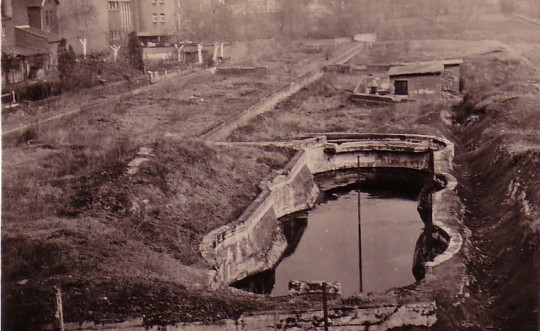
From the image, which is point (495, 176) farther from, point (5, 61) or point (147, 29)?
point (147, 29)

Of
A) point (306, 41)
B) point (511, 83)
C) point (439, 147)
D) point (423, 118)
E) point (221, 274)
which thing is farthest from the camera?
point (306, 41)

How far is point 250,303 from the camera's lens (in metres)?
12.7

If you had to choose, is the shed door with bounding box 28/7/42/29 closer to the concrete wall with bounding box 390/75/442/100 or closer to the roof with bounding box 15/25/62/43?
the roof with bounding box 15/25/62/43

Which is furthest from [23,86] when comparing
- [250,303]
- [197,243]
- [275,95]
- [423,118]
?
[250,303]

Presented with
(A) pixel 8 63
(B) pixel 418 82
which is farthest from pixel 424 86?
(A) pixel 8 63

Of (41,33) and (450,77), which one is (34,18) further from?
(450,77)

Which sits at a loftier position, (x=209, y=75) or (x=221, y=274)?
(x=209, y=75)

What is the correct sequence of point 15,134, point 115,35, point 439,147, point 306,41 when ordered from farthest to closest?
point 306,41
point 115,35
point 439,147
point 15,134

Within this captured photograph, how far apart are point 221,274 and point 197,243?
1245 mm

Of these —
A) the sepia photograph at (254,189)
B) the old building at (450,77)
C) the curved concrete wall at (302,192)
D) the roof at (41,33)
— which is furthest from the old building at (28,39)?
the old building at (450,77)

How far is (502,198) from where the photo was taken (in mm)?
19812

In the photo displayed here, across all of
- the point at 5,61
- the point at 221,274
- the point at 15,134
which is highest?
the point at 5,61

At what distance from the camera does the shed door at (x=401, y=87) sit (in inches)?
1502

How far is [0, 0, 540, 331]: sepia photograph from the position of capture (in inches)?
509
